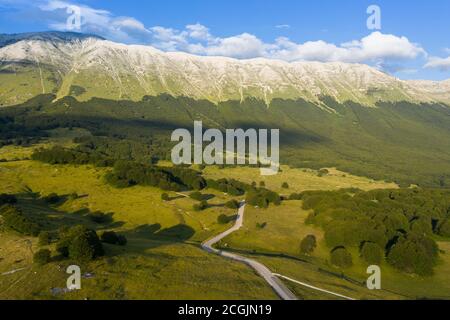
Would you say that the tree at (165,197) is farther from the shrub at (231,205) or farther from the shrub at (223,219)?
the shrub at (223,219)

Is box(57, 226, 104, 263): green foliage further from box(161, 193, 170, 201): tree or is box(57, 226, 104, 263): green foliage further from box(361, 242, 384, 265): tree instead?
box(161, 193, 170, 201): tree

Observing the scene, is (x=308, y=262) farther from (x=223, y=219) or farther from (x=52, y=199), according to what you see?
(x=52, y=199)

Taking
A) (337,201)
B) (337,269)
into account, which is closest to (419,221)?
(337,201)

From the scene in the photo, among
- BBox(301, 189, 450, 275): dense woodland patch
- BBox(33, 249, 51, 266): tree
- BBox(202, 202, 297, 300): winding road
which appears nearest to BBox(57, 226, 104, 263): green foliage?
BBox(33, 249, 51, 266): tree

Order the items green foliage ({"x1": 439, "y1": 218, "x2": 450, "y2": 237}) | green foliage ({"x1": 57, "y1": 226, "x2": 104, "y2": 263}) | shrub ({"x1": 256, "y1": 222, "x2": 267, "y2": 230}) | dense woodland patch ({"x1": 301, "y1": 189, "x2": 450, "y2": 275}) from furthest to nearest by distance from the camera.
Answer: green foliage ({"x1": 439, "y1": 218, "x2": 450, "y2": 237})
shrub ({"x1": 256, "y1": 222, "x2": 267, "y2": 230})
dense woodland patch ({"x1": 301, "y1": 189, "x2": 450, "y2": 275})
green foliage ({"x1": 57, "y1": 226, "x2": 104, "y2": 263})
